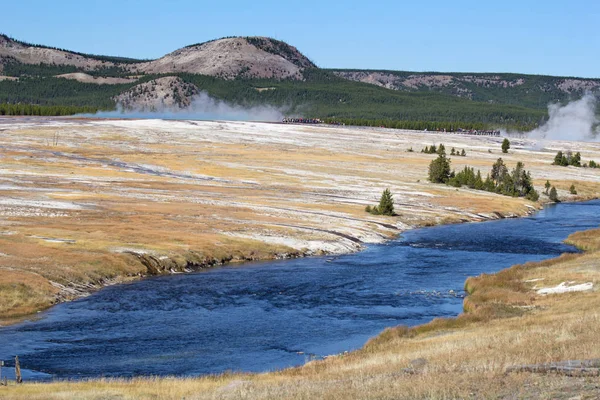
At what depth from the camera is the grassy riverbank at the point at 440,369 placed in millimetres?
23469

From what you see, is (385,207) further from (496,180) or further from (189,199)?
(496,180)

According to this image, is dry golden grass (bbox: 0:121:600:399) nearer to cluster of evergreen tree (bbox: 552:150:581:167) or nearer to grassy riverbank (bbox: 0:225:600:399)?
grassy riverbank (bbox: 0:225:600:399)

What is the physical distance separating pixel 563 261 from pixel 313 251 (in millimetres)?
18437

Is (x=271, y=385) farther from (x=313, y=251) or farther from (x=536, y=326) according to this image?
(x=313, y=251)

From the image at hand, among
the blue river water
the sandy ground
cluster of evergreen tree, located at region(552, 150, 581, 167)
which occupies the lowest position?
the blue river water

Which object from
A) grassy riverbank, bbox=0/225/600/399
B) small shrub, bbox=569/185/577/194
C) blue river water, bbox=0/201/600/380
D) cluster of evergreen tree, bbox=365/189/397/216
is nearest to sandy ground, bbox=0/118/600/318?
cluster of evergreen tree, bbox=365/189/397/216

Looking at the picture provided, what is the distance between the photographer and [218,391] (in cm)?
2683

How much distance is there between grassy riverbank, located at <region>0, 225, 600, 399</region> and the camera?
23469 millimetres

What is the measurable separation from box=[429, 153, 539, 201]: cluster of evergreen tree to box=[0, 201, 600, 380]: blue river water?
4412 centimetres

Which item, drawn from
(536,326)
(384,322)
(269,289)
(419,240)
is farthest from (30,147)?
(536,326)

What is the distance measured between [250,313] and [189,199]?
146ft

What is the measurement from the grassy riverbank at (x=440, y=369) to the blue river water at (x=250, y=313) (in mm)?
4289

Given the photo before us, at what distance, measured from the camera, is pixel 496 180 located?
397 ft

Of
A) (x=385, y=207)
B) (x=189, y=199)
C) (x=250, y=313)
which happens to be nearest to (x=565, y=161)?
(x=385, y=207)
